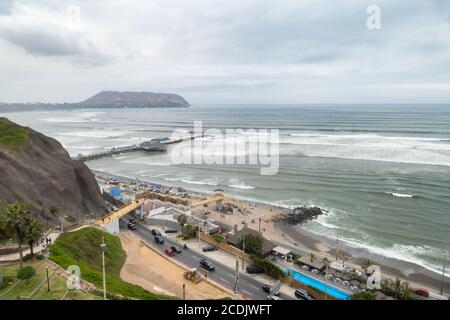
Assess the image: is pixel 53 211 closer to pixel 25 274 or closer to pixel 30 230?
pixel 30 230

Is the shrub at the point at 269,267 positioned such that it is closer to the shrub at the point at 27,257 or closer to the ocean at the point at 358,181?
the ocean at the point at 358,181

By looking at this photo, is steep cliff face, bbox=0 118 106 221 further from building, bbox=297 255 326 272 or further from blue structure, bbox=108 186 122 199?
building, bbox=297 255 326 272

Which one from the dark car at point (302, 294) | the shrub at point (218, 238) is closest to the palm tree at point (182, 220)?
the shrub at point (218, 238)

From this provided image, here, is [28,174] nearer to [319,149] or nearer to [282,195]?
[282,195]

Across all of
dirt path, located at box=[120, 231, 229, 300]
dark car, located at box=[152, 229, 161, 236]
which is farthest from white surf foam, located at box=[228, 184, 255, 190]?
dirt path, located at box=[120, 231, 229, 300]

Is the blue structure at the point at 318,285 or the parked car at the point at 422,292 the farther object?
the parked car at the point at 422,292

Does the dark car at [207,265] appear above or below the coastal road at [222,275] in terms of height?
above
